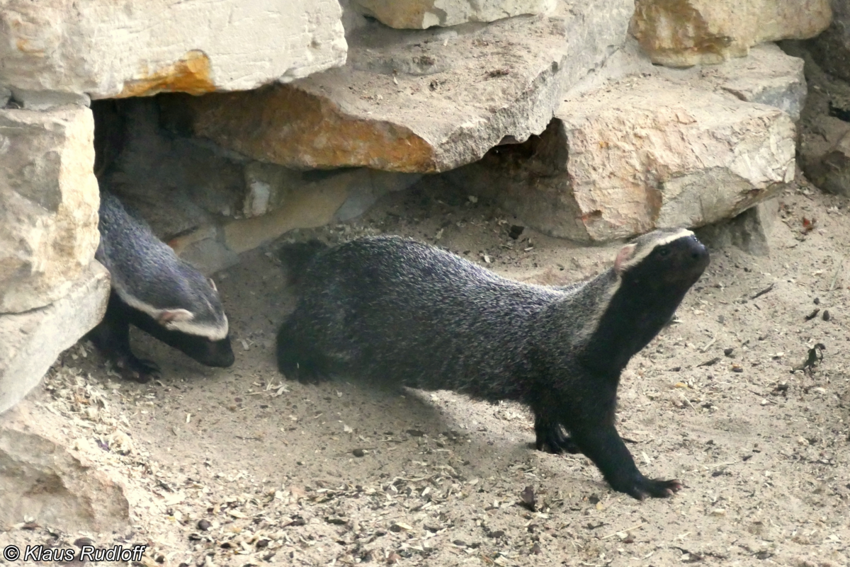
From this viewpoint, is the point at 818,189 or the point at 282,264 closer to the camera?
the point at 282,264

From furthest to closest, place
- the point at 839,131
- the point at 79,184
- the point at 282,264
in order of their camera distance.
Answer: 1. the point at 839,131
2. the point at 282,264
3. the point at 79,184

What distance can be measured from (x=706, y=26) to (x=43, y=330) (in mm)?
4976

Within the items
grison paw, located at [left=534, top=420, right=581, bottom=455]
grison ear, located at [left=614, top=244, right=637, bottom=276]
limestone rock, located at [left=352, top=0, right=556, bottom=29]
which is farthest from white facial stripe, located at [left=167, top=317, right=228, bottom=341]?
grison ear, located at [left=614, top=244, right=637, bottom=276]

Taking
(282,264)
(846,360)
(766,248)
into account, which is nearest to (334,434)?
(282,264)

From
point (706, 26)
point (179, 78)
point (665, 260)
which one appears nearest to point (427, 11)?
point (179, 78)

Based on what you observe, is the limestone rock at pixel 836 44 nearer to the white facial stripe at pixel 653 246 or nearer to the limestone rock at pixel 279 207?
the limestone rock at pixel 279 207

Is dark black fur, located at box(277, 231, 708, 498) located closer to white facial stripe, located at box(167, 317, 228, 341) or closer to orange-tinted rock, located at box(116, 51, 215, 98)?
white facial stripe, located at box(167, 317, 228, 341)

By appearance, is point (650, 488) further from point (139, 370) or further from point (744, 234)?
point (744, 234)

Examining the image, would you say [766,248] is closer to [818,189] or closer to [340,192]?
[818,189]

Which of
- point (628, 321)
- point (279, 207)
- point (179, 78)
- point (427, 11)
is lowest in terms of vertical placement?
point (279, 207)

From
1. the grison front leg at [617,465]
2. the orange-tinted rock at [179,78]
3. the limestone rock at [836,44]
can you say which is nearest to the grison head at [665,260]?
the grison front leg at [617,465]

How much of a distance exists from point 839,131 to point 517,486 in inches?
183

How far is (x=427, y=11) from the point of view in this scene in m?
5.41

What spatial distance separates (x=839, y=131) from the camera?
7.64 meters
